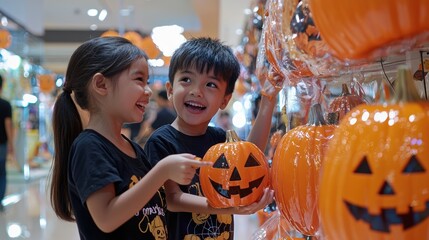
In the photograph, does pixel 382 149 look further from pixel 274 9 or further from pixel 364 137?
pixel 274 9

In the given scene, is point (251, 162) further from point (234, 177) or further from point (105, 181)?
point (105, 181)

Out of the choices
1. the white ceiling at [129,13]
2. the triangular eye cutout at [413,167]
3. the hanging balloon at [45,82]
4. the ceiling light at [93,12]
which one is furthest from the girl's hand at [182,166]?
the ceiling light at [93,12]

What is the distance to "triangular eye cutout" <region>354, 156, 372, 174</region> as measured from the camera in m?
0.81

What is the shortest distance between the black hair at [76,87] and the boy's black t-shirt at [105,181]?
165 mm

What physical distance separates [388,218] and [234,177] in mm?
578

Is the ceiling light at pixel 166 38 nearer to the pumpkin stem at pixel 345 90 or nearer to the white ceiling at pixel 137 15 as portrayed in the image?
the white ceiling at pixel 137 15

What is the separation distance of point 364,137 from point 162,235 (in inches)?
33.7

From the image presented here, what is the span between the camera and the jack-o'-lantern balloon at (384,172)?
780 millimetres

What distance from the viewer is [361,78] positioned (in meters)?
1.34

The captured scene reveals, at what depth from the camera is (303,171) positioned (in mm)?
1194

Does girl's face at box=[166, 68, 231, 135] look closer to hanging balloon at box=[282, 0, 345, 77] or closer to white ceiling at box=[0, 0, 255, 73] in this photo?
hanging balloon at box=[282, 0, 345, 77]

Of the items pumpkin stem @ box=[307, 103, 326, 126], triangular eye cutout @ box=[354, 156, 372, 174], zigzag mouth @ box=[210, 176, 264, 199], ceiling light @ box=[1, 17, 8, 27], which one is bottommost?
zigzag mouth @ box=[210, 176, 264, 199]

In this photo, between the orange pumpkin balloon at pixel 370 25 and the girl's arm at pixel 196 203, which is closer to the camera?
the orange pumpkin balloon at pixel 370 25

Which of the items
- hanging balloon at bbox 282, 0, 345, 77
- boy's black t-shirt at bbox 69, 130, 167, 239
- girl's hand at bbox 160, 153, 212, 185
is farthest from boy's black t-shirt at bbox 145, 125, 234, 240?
hanging balloon at bbox 282, 0, 345, 77
